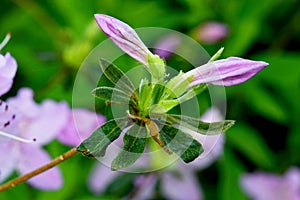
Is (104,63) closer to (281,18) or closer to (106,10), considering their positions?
(106,10)

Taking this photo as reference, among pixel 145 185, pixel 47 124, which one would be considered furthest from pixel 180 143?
pixel 145 185

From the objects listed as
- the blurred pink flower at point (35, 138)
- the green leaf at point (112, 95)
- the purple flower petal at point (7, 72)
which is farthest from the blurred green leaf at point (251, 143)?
the green leaf at point (112, 95)

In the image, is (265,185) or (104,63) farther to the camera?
(265,185)

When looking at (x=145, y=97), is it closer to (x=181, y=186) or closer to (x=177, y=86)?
(x=177, y=86)

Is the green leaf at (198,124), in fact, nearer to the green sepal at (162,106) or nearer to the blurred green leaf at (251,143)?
the green sepal at (162,106)

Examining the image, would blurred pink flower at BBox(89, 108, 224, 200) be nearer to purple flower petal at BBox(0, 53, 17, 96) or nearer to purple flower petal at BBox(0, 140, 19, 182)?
purple flower petal at BBox(0, 140, 19, 182)

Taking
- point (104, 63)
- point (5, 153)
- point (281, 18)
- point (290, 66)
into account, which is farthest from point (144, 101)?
point (281, 18)

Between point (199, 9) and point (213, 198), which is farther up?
point (199, 9)
